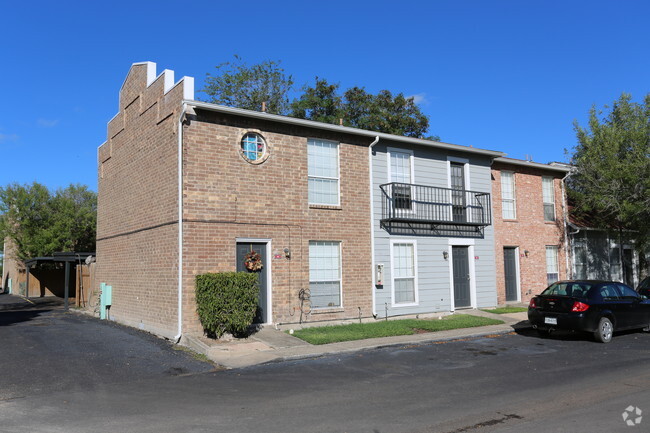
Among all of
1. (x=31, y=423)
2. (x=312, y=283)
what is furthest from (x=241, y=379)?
(x=312, y=283)

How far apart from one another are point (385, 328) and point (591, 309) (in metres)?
4.89

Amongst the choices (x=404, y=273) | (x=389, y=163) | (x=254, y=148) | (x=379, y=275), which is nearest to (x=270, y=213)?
(x=254, y=148)

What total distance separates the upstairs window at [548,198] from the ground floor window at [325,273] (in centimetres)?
1051

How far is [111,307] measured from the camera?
55.0 ft

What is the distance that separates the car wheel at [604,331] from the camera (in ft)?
39.0

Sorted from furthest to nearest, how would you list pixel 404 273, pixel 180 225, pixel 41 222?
pixel 41 222, pixel 404 273, pixel 180 225

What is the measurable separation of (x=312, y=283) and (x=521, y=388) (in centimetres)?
739

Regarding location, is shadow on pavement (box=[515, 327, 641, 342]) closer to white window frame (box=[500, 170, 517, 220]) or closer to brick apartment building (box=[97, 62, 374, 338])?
brick apartment building (box=[97, 62, 374, 338])

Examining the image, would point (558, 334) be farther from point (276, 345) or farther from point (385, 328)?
point (276, 345)

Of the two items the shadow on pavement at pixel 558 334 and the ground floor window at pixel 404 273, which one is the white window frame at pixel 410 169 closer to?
the ground floor window at pixel 404 273

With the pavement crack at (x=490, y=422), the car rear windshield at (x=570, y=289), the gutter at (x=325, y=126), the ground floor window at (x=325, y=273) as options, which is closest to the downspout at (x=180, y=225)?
the gutter at (x=325, y=126)

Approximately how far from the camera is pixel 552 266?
20672 millimetres

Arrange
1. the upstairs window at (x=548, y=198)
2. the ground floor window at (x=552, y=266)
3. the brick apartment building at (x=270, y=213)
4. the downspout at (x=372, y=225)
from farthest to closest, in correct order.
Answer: the upstairs window at (x=548, y=198) → the ground floor window at (x=552, y=266) → the downspout at (x=372, y=225) → the brick apartment building at (x=270, y=213)
